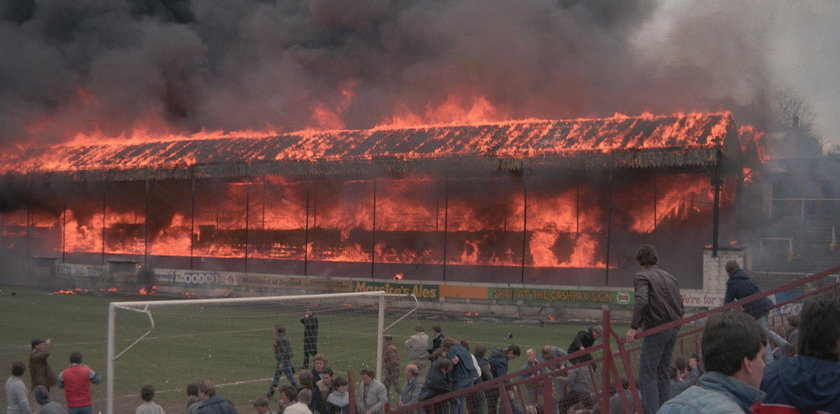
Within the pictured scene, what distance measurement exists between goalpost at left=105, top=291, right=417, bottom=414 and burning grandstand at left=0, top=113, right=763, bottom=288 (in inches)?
372

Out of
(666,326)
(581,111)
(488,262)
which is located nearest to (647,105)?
(581,111)

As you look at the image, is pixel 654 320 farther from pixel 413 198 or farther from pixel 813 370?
pixel 413 198

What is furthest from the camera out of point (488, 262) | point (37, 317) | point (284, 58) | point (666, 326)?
point (284, 58)

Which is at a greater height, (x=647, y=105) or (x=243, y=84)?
(x=243, y=84)

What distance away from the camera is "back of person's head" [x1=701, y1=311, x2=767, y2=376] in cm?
271

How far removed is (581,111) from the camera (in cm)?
4034

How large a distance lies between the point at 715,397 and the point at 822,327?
80cm

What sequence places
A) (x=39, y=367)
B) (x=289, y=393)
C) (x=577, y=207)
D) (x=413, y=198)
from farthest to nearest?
(x=413, y=198)
(x=577, y=207)
(x=39, y=367)
(x=289, y=393)

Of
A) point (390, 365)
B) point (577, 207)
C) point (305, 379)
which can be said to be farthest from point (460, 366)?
point (577, 207)

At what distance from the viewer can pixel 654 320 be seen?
21.1ft

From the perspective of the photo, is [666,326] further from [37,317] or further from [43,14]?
[43,14]

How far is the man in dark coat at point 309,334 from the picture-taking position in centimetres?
1451

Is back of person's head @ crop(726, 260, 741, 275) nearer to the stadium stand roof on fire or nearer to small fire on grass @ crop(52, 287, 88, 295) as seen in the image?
the stadium stand roof on fire

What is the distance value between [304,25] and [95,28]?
47.0 ft
